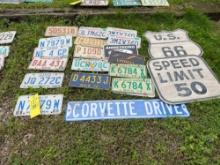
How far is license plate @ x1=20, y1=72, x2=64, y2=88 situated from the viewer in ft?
11.3

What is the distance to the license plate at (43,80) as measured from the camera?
3443 millimetres

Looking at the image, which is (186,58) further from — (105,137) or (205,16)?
(105,137)

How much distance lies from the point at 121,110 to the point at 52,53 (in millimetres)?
1134

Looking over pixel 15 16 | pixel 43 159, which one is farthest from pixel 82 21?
pixel 43 159

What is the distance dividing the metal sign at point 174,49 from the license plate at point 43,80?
1.05 metres

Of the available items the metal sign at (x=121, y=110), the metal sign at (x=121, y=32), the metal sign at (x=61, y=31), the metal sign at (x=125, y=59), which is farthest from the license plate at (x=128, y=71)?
the metal sign at (x=61, y=31)

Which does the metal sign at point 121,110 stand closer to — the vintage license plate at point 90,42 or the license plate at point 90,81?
the license plate at point 90,81

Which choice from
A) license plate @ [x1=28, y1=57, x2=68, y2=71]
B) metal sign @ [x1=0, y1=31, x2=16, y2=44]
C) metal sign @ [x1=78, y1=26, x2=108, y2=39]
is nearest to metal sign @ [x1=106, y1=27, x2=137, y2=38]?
metal sign @ [x1=78, y1=26, x2=108, y2=39]

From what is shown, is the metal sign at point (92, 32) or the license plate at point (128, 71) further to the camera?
the metal sign at point (92, 32)

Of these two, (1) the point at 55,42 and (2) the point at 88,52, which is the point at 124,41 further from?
(1) the point at 55,42

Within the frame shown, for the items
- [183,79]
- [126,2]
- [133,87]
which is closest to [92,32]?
[126,2]

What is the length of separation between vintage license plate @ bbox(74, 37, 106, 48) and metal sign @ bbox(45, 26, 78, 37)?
0.14 metres

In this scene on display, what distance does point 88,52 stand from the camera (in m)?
3.86

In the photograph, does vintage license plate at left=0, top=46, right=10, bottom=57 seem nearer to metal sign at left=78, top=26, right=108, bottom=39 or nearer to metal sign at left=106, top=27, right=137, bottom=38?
metal sign at left=78, top=26, right=108, bottom=39
